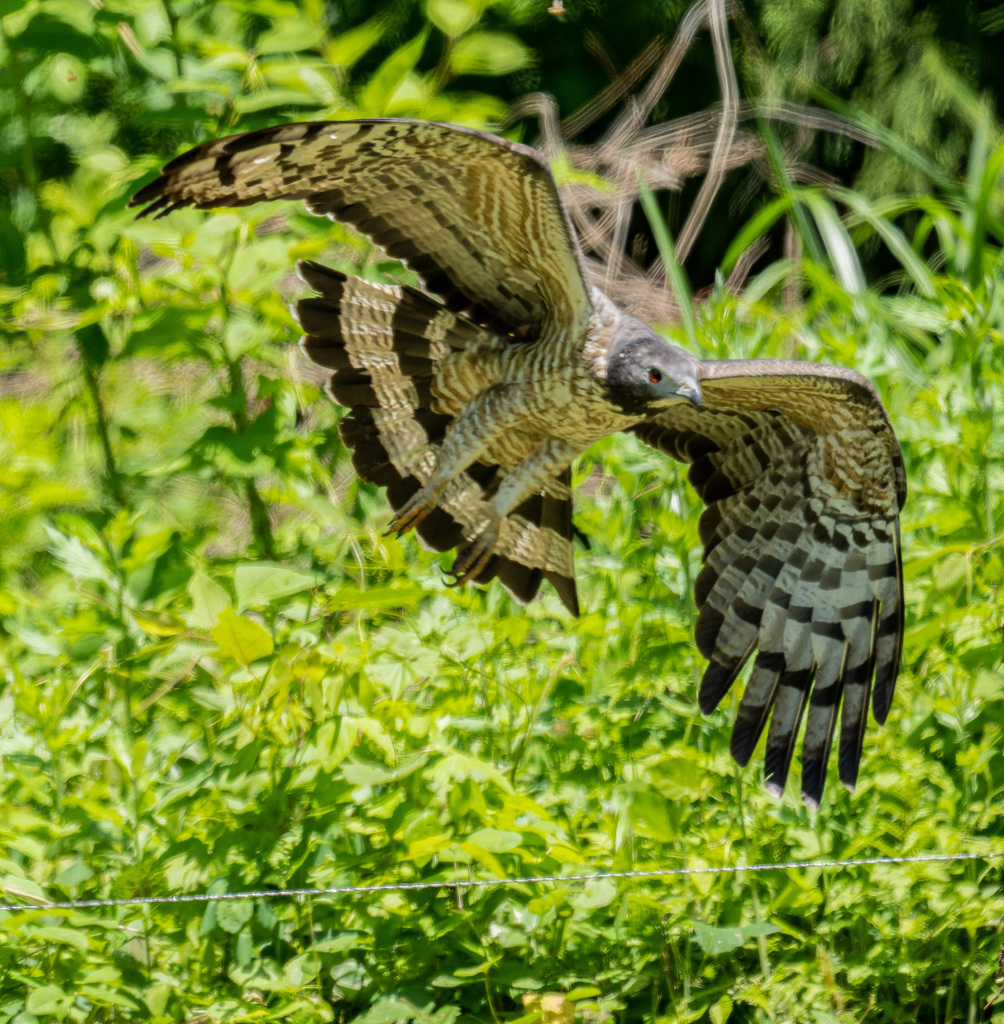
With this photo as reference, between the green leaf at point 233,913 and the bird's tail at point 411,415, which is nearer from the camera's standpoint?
the green leaf at point 233,913

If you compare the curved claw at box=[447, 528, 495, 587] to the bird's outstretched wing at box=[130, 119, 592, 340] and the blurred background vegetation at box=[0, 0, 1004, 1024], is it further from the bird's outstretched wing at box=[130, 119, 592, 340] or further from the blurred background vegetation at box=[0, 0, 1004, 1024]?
the bird's outstretched wing at box=[130, 119, 592, 340]

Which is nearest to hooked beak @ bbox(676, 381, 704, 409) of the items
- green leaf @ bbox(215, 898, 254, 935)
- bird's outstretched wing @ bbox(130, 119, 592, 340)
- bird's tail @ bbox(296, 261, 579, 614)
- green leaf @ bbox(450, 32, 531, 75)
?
bird's outstretched wing @ bbox(130, 119, 592, 340)

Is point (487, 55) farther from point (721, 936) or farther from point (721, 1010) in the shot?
point (721, 1010)

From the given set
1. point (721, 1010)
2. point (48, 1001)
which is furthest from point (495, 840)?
point (48, 1001)

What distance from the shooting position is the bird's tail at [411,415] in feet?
10.3

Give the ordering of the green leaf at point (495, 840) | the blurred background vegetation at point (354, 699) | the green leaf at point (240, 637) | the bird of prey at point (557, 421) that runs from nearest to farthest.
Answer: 1. the green leaf at point (240, 637)
2. the green leaf at point (495, 840)
3. the blurred background vegetation at point (354, 699)
4. the bird of prey at point (557, 421)

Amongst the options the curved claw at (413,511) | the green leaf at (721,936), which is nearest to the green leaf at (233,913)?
the green leaf at (721,936)

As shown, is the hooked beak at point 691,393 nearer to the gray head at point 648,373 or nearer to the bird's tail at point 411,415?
the gray head at point 648,373

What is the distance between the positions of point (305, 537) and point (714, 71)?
351 centimetres

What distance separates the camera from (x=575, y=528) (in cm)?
348

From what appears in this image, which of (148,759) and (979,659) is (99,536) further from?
(979,659)

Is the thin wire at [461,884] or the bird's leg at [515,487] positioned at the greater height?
the bird's leg at [515,487]

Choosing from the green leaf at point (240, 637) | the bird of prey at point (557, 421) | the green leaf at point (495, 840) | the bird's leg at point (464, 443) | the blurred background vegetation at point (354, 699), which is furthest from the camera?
the bird's leg at point (464, 443)

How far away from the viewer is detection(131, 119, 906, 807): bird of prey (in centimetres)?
264
